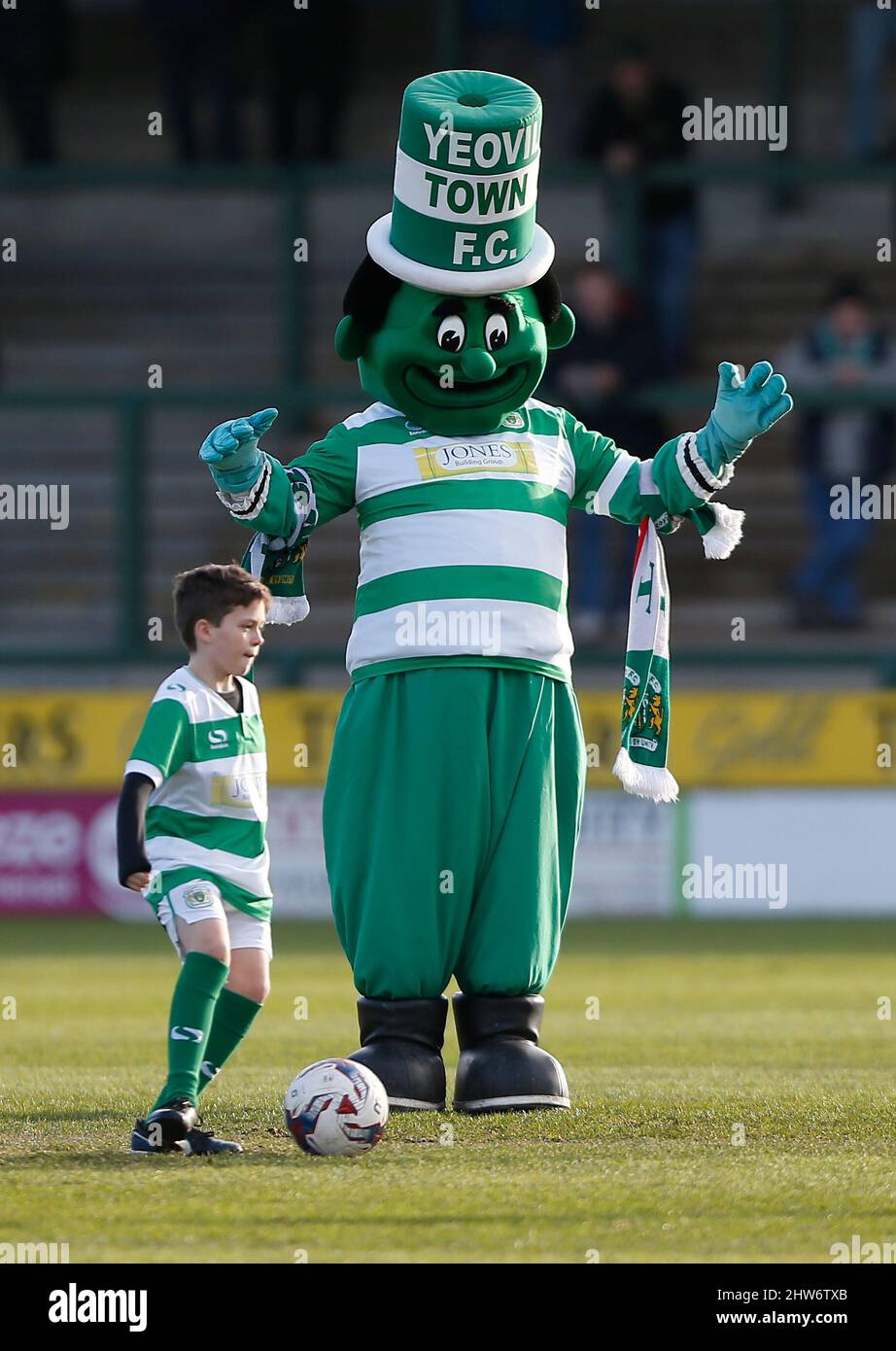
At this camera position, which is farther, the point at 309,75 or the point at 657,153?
the point at 309,75

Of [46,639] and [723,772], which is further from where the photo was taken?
[46,639]

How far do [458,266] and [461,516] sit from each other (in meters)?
0.62

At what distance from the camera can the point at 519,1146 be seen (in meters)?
5.14

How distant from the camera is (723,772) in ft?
41.7

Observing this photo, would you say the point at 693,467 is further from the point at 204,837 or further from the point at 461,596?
the point at 204,837

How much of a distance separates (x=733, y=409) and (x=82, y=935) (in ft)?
23.0
